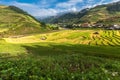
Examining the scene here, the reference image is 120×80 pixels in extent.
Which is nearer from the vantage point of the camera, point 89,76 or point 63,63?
point 89,76

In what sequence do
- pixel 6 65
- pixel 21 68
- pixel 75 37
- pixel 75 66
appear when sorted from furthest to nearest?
pixel 75 37 < pixel 75 66 < pixel 6 65 < pixel 21 68

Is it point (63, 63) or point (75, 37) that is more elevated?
point (63, 63)

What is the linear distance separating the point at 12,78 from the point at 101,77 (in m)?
7.42

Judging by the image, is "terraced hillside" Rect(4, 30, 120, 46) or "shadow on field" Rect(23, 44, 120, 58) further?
"terraced hillside" Rect(4, 30, 120, 46)

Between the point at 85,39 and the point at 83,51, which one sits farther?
the point at 85,39

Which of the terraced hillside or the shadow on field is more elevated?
the shadow on field

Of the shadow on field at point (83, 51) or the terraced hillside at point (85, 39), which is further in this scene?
the terraced hillside at point (85, 39)

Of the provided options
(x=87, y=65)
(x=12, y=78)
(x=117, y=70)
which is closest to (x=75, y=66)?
(x=87, y=65)

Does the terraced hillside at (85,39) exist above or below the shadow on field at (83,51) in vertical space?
below

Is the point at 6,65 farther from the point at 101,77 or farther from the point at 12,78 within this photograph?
the point at 101,77

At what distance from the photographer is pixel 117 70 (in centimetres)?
2459

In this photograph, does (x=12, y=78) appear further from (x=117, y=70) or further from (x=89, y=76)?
(x=117, y=70)

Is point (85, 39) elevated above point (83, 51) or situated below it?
below

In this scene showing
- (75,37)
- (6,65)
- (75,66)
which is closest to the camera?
(6,65)
